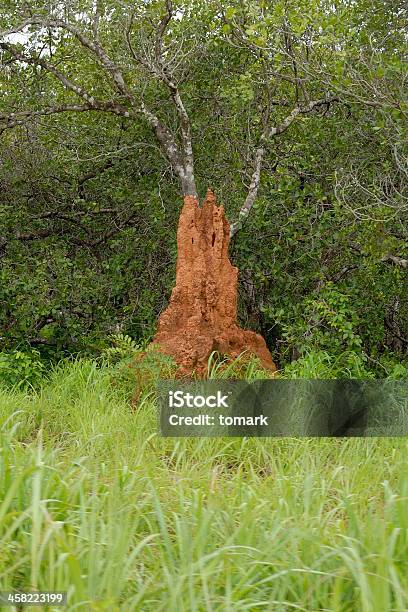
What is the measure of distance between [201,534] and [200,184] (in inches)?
239

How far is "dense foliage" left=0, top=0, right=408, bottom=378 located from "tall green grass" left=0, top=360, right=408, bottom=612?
11.1ft

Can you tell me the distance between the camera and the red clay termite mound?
6.63 meters

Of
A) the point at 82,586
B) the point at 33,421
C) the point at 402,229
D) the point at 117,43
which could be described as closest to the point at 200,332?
the point at 33,421

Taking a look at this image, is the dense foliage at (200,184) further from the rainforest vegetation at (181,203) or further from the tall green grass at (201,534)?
the tall green grass at (201,534)

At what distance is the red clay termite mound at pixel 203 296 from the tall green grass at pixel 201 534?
6.88ft

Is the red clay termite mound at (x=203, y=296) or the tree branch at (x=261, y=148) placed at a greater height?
the tree branch at (x=261, y=148)

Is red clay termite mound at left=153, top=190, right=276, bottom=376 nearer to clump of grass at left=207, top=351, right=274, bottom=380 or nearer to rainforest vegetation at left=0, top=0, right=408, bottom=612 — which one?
clump of grass at left=207, top=351, right=274, bottom=380

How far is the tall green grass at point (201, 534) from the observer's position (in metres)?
2.81

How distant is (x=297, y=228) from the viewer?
8.12 metres

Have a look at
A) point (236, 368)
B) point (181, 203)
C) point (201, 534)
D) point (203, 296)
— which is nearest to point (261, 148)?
point (181, 203)

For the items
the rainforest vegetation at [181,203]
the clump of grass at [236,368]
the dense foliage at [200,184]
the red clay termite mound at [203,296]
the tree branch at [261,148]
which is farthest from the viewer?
the tree branch at [261,148]

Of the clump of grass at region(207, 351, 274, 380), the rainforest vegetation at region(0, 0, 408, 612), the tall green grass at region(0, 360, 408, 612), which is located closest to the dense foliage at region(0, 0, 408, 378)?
the rainforest vegetation at region(0, 0, 408, 612)

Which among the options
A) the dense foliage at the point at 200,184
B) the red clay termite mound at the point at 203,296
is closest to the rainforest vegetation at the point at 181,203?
the dense foliage at the point at 200,184

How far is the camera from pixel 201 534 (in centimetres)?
311
